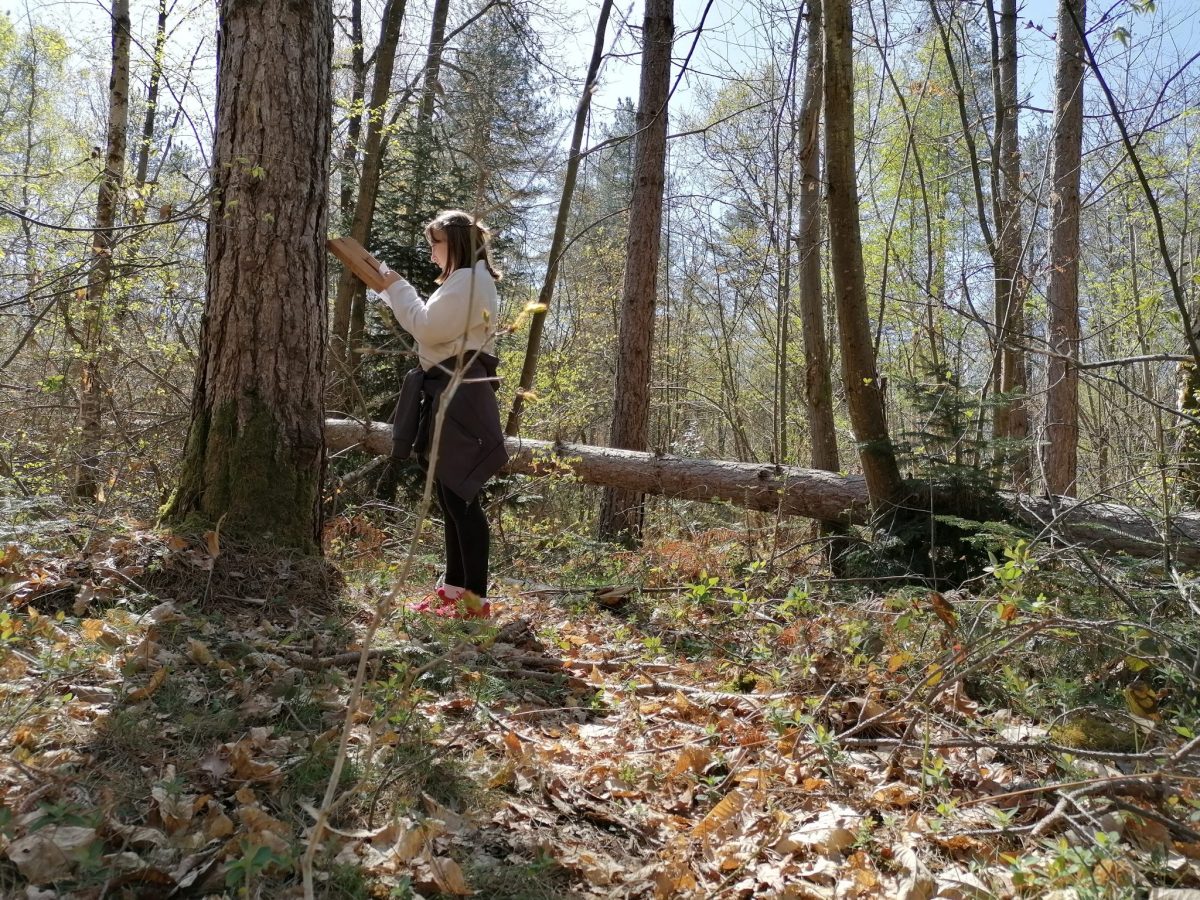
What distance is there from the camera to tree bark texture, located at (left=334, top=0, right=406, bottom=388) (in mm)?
10180

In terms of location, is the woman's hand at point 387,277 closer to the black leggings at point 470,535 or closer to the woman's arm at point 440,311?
the woman's arm at point 440,311

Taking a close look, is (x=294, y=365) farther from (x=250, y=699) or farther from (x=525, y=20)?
(x=525, y=20)

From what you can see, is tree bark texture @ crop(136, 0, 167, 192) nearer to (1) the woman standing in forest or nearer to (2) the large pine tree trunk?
(2) the large pine tree trunk

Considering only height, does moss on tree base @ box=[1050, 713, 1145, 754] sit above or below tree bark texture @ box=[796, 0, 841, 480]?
below

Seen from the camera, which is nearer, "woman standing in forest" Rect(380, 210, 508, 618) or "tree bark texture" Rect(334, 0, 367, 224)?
"woman standing in forest" Rect(380, 210, 508, 618)

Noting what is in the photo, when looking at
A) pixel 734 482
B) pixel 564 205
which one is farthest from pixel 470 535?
pixel 564 205

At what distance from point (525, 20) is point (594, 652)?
9037 mm

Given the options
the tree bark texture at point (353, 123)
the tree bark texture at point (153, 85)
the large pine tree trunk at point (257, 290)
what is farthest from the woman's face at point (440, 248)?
the tree bark texture at point (353, 123)

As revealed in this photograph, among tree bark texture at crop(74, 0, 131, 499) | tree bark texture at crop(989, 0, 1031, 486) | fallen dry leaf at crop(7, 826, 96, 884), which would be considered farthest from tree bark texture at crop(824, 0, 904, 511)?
fallen dry leaf at crop(7, 826, 96, 884)

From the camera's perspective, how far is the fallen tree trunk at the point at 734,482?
16.5 feet

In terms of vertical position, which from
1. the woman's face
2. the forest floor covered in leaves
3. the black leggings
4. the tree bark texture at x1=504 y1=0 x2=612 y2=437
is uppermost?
the tree bark texture at x1=504 y1=0 x2=612 y2=437

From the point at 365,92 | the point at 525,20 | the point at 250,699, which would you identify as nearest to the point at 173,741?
the point at 250,699

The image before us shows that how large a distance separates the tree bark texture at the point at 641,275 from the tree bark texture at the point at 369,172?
3.54 m

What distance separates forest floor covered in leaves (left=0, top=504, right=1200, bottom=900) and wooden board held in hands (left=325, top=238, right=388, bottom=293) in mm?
1495
